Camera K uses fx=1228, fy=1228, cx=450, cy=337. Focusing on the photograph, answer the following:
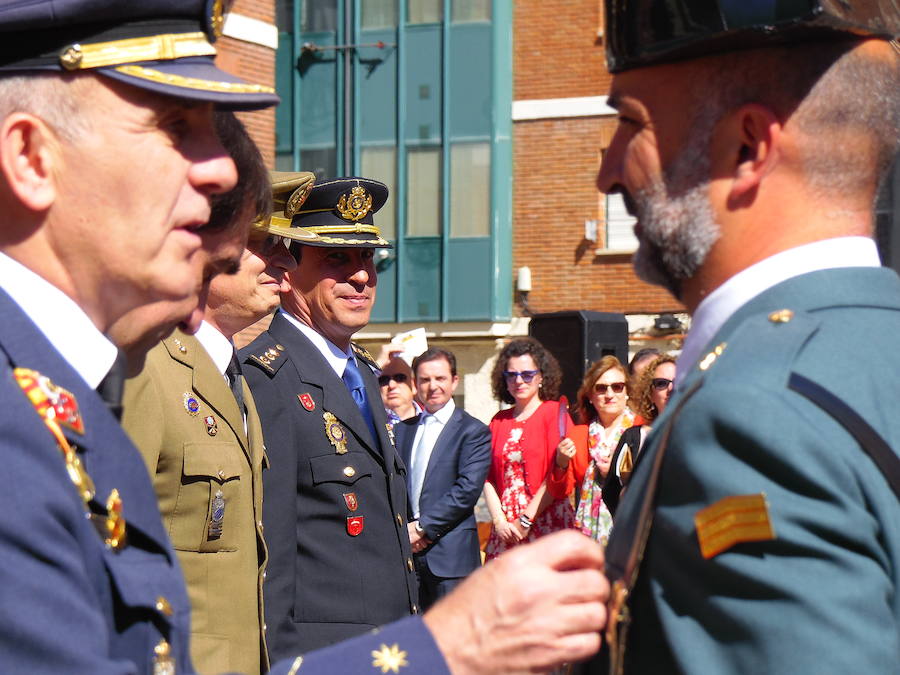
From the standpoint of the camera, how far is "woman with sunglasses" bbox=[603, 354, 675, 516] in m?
6.41

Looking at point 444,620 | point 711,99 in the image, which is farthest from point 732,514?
point 711,99

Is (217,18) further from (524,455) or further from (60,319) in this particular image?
(524,455)

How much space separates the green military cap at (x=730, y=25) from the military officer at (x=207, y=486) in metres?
1.13

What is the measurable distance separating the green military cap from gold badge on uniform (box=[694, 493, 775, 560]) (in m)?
0.73

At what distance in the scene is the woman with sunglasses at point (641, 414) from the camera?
253 inches

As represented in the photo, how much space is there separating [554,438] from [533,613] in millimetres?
6595

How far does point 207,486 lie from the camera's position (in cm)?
315

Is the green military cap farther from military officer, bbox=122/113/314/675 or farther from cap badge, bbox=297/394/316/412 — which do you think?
cap badge, bbox=297/394/316/412

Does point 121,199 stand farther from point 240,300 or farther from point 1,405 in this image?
→ point 240,300

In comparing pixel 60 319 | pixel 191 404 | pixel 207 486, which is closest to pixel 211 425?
pixel 191 404

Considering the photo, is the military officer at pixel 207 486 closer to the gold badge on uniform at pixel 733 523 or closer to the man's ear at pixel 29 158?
the man's ear at pixel 29 158

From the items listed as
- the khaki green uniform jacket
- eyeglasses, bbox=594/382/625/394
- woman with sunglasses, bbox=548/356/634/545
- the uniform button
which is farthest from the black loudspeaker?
the uniform button

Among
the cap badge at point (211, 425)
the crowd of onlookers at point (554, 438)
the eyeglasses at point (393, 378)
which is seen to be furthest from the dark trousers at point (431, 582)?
the cap badge at point (211, 425)

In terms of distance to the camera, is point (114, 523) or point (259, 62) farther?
point (259, 62)
